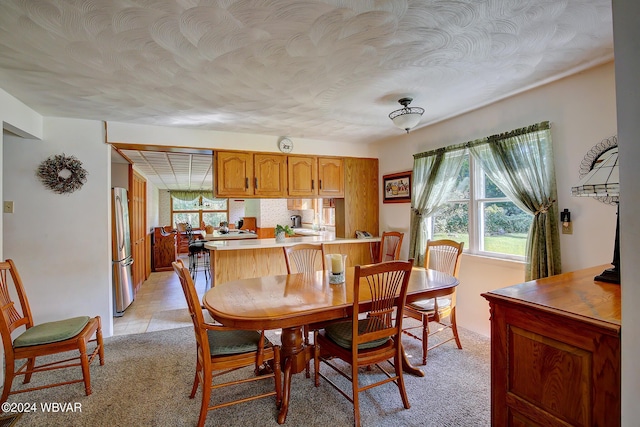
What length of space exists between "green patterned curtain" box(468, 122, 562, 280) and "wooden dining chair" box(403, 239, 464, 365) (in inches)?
23.0

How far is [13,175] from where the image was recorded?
9.81 feet

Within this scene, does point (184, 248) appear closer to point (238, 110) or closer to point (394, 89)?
point (238, 110)

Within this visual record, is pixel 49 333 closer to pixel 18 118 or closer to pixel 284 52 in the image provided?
pixel 18 118

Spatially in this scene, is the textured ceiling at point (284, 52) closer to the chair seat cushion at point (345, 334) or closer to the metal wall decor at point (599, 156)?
the metal wall decor at point (599, 156)

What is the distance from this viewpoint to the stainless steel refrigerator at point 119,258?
12.8ft

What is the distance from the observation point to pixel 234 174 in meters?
3.92

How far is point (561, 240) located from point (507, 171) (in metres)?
0.71

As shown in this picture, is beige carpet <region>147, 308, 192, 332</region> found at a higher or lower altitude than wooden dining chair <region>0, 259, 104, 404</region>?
lower

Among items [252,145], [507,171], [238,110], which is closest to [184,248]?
[252,145]

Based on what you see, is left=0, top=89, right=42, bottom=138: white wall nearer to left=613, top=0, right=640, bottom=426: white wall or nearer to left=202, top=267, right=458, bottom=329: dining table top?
left=202, top=267, right=458, bottom=329: dining table top

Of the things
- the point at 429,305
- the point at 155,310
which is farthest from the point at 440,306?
the point at 155,310

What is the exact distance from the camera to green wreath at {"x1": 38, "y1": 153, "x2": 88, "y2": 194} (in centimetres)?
305

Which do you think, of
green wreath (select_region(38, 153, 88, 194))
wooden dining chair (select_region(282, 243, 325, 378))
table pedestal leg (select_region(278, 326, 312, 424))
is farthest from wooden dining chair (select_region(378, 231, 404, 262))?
green wreath (select_region(38, 153, 88, 194))

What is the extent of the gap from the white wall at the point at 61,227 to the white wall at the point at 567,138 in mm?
3897
